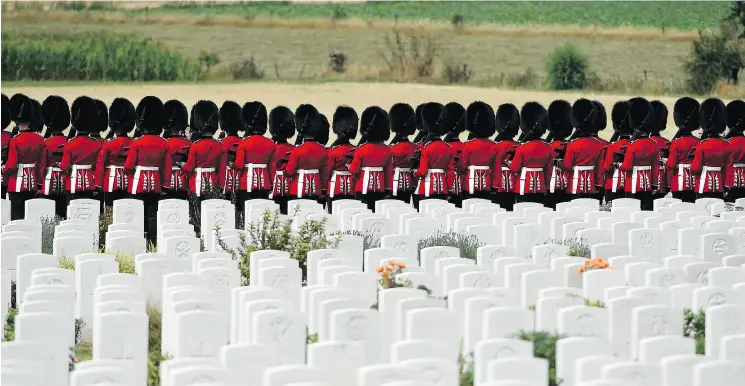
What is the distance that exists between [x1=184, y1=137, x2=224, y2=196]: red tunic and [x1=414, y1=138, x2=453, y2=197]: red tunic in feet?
6.33

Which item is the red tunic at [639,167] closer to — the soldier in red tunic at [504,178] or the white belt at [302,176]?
the soldier in red tunic at [504,178]

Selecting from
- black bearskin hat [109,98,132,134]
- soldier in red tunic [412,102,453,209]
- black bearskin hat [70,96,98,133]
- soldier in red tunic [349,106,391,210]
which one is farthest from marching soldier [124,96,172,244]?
soldier in red tunic [412,102,453,209]

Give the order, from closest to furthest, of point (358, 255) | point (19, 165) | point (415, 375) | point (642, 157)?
point (415, 375), point (358, 255), point (19, 165), point (642, 157)

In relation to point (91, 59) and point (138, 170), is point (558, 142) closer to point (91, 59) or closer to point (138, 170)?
point (138, 170)

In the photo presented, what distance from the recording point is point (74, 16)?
3469 cm

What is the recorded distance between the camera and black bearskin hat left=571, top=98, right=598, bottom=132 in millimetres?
14617

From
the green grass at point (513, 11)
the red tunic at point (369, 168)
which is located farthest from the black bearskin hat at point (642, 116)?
the green grass at point (513, 11)

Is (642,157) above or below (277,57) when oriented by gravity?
below

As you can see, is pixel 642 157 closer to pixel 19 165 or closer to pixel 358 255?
pixel 358 255

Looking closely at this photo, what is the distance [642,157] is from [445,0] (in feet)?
95.9

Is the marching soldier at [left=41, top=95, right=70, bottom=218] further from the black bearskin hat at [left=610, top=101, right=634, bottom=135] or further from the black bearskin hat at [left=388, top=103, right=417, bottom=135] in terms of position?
the black bearskin hat at [left=610, top=101, right=634, bottom=135]

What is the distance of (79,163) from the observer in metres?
13.4

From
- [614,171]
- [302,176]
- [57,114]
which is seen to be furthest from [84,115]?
[614,171]

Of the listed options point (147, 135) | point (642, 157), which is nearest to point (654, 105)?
point (642, 157)
